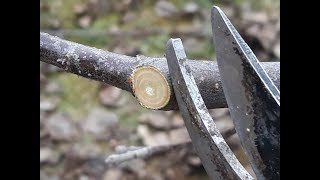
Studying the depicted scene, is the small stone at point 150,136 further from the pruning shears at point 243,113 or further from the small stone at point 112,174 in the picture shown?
the pruning shears at point 243,113

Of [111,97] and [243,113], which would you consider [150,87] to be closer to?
[243,113]

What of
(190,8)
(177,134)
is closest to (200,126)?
(177,134)

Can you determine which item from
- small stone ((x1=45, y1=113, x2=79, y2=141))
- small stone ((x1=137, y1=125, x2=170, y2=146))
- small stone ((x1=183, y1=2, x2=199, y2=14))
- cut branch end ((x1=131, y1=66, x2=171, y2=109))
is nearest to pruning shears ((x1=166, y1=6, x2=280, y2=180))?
cut branch end ((x1=131, y1=66, x2=171, y2=109))

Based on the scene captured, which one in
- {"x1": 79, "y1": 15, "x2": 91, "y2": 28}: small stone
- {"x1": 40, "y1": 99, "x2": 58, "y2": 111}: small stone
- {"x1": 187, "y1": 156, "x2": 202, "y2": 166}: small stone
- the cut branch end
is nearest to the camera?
the cut branch end

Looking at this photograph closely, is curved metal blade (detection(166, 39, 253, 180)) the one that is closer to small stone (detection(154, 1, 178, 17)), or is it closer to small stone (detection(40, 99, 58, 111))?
small stone (detection(40, 99, 58, 111))
